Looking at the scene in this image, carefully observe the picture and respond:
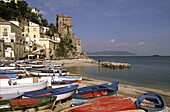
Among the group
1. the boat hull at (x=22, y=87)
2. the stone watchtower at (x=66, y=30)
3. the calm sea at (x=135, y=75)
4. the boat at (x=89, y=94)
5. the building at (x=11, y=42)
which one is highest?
the stone watchtower at (x=66, y=30)


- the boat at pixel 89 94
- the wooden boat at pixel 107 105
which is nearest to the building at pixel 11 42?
the boat at pixel 89 94

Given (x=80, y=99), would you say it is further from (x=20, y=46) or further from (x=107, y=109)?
(x=20, y=46)

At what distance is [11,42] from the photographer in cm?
3138

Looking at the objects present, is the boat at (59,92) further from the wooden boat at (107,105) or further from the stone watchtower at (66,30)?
the stone watchtower at (66,30)

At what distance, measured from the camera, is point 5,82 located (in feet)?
35.7

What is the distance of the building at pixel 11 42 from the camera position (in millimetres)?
31266

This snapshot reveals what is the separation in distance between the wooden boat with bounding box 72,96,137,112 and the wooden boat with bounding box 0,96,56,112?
1752mm

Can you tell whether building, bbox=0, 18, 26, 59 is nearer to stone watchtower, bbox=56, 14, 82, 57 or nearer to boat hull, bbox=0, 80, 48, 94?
boat hull, bbox=0, 80, 48, 94

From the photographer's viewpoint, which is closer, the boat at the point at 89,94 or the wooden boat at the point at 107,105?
the wooden boat at the point at 107,105

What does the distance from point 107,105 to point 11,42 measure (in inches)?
1251

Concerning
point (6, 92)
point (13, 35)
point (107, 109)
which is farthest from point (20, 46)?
point (107, 109)

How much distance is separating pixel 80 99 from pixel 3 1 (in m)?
56.7

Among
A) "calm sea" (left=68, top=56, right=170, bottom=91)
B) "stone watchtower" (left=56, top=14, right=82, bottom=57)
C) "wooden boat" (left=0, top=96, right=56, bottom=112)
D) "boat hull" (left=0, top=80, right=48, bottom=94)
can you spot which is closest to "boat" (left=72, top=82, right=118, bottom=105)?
"wooden boat" (left=0, top=96, right=56, bottom=112)

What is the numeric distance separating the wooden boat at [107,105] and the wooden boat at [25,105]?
5.75 ft
